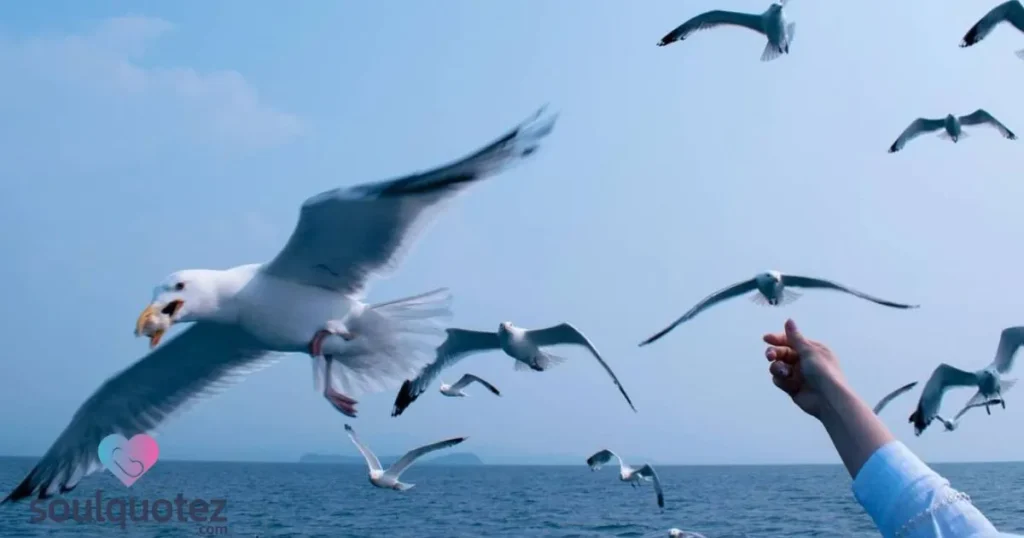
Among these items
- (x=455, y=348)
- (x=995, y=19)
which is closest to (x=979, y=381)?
(x=995, y=19)

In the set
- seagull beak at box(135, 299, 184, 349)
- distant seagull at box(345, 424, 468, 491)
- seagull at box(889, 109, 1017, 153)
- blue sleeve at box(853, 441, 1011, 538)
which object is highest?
seagull at box(889, 109, 1017, 153)

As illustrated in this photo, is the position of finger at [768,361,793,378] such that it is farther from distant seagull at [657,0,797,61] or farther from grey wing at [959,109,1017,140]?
grey wing at [959,109,1017,140]

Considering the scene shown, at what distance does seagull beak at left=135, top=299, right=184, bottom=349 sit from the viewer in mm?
4277

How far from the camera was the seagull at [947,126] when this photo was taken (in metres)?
14.5

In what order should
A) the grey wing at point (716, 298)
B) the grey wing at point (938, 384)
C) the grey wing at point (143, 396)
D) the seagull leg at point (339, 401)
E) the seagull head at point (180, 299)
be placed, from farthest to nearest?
the grey wing at point (938, 384) → the grey wing at point (716, 298) → the grey wing at point (143, 396) → the seagull leg at point (339, 401) → the seagull head at point (180, 299)

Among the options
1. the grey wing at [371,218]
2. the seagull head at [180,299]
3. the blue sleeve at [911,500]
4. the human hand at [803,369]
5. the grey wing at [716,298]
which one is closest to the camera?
the blue sleeve at [911,500]

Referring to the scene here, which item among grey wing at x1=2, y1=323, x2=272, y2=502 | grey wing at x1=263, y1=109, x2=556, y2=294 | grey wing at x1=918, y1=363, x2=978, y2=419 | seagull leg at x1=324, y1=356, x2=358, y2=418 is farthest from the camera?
grey wing at x1=918, y1=363, x2=978, y2=419

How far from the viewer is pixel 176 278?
462 centimetres

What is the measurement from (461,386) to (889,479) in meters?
12.4

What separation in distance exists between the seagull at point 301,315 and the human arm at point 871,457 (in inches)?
112

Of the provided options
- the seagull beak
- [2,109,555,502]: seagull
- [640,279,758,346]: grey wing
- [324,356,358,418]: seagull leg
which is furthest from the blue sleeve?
[640,279,758,346]: grey wing

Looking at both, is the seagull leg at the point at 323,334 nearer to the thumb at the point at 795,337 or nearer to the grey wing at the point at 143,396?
the grey wing at the point at 143,396

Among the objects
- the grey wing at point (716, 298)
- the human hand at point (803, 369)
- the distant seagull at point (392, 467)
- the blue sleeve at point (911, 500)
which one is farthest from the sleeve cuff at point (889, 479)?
the distant seagull at point (392, 467)

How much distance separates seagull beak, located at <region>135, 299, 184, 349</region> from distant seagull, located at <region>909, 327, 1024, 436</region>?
Result: 12416 mm
